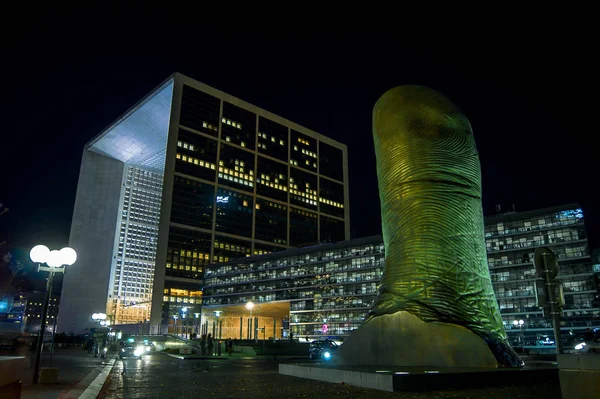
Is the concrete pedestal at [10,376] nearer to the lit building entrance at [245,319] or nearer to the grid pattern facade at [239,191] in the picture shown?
the lit building entrance at [245,319]

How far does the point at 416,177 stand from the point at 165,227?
101 metres

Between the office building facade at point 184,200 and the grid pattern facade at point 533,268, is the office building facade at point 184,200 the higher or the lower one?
the higher one

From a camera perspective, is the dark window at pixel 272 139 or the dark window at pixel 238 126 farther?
the dark window at pixel 272 139

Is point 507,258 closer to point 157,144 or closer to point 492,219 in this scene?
point 492,219

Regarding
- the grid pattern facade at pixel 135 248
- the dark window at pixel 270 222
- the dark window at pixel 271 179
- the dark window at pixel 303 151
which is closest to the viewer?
the grid pattern facade at pixel 135 248

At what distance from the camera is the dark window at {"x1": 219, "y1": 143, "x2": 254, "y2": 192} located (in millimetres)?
125500

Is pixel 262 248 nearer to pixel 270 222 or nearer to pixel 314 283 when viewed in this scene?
pixel 270 222

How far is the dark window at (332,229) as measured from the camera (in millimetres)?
144250

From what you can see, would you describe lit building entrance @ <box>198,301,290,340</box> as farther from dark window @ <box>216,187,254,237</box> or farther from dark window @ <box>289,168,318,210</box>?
dark window @ <box>289,168,318,210</box>

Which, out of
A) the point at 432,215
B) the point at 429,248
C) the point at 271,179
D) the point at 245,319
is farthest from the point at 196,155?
the point at 429,248

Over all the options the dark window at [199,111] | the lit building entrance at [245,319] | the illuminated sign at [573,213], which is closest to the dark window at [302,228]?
the lit building entrance at [245,319]

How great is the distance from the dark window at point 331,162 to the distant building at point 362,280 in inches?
1919

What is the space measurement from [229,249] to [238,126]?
36460 millimetres

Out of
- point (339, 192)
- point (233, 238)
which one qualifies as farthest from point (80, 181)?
point (339, 192)
